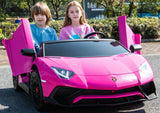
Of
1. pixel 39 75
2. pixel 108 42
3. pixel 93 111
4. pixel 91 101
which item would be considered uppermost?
pixel 108 42

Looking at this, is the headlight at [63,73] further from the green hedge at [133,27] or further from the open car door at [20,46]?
the green hedge at [133,27]

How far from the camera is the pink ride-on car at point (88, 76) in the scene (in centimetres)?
312

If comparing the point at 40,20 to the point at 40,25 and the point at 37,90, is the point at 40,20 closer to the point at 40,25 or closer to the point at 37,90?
the point at 40,25

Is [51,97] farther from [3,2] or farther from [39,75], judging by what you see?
[3,2]

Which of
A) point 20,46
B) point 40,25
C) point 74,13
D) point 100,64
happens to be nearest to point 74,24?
point 74,13

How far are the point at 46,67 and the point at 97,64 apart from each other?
0.66 metres

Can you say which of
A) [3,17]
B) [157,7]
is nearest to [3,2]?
[3,17]

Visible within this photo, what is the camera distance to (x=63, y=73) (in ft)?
10.7

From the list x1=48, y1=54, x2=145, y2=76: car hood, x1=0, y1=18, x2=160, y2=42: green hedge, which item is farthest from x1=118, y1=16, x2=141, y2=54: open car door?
x1=0, y1=18, x2=160, y2=42: green hedge

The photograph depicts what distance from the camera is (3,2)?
39.3 meters

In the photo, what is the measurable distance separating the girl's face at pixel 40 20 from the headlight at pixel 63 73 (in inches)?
73.2

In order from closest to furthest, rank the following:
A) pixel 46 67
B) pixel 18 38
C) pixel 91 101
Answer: pixel 91 101 → pixel 46 67 → pixel 18 38

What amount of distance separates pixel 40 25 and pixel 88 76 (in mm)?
2202

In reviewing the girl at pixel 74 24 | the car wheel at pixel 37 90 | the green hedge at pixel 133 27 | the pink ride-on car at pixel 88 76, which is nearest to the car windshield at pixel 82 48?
the pink ride-on car at pixel 88 76
